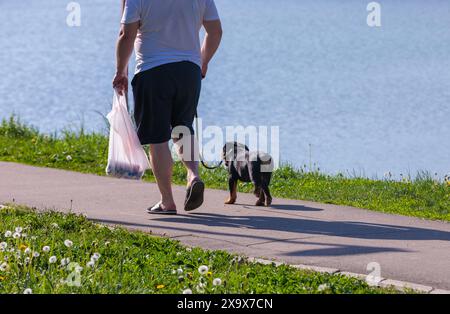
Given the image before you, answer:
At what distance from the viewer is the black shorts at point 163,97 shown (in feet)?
27.1

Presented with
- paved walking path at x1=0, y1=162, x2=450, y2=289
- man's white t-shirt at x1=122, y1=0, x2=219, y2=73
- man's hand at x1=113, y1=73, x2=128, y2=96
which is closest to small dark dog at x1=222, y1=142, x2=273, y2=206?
paved walking path at x1=0, y1=162, x2=450, y2=289

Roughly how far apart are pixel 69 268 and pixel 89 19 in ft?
88.3

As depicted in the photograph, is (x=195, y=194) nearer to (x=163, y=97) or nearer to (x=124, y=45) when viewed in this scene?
(x=163, y=97)

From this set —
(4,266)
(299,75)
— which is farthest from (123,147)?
(299,75)

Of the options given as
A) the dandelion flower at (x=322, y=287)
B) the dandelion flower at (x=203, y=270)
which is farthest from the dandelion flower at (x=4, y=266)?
the dandelion flower at (x=322, y=287)

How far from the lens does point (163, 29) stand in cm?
820

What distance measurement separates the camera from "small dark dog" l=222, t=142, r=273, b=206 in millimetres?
8961

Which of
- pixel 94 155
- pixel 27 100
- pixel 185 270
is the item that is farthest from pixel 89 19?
pixel 185 270

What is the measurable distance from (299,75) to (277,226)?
589 inches

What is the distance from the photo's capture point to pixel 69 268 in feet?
20.2

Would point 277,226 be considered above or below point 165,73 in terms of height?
below

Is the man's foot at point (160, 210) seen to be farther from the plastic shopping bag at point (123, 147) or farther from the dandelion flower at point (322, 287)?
the dandelion flower at point (322, 287)

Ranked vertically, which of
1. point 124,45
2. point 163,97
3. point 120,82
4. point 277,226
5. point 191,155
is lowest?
point 277,226
